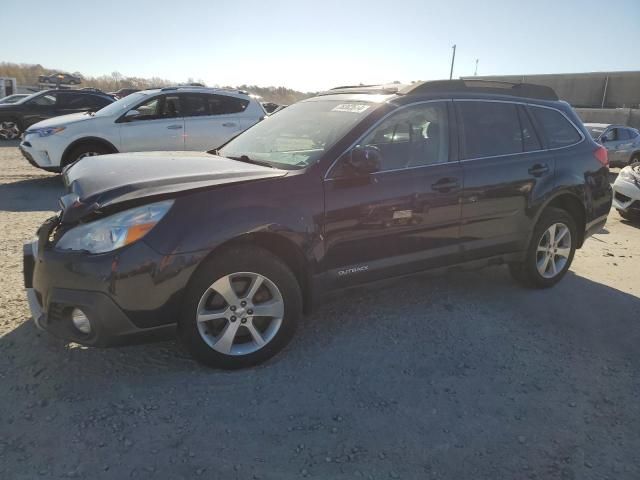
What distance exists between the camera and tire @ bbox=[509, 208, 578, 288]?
4656mm

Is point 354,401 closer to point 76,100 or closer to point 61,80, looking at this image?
point 76,100

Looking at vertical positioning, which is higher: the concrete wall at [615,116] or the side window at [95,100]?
the side window at [95,100]

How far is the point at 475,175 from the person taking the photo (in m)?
4.05

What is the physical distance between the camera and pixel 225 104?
9.70m

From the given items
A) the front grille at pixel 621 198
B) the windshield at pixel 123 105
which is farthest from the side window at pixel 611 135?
the windshield at pixel 123 105

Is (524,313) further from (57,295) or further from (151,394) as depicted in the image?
(57,295)

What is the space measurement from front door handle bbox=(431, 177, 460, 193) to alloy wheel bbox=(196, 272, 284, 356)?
149cm

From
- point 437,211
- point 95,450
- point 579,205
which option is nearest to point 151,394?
point 95,450

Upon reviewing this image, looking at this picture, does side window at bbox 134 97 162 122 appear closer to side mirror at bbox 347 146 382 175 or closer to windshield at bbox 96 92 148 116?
windshield at bbox 96 92 148 116

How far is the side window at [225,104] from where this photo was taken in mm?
9547

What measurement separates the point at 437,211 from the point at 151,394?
7.77 feet

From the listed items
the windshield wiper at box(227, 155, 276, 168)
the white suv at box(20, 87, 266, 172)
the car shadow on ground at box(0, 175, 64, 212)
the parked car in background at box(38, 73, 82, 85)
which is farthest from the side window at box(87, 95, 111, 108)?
→ the parked car in background at box(38, 73, 82, 85)

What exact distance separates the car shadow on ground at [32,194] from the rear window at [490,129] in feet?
19.1

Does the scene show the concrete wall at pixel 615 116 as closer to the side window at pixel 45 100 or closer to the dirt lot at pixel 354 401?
the side window at pixel 45 100
